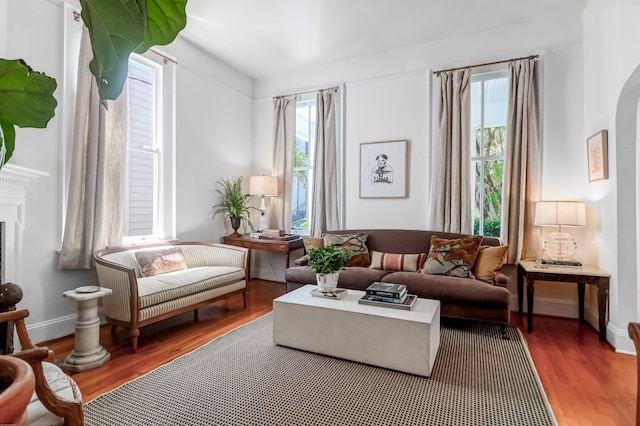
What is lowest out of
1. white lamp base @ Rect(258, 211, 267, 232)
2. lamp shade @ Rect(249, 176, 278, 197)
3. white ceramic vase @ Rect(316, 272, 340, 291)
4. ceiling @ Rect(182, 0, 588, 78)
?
white ceramic vase @ Rect(316, 272, 340, 291)

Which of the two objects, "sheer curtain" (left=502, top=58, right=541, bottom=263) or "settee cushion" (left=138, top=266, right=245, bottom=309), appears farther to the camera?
"sheer curtain" (left=502, top=58, right=541, bottom=263)

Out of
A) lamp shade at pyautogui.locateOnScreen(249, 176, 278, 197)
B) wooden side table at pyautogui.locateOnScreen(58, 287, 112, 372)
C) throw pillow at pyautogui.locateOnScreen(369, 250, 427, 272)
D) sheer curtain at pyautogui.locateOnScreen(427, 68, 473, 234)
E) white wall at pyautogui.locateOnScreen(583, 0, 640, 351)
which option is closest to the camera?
wooden side table at pyautogui.locateOnScreen(58, 287, 112, 372)

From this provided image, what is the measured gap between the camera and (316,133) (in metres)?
4.50

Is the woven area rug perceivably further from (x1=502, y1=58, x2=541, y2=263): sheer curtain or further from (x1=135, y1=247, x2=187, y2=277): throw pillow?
(x1=502, y1=58, x2=541, y2=263): sheer curtain

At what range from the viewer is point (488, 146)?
3748 millimetres

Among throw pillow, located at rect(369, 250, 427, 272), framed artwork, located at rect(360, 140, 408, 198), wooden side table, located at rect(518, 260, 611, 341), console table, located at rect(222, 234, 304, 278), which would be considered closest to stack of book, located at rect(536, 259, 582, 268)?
wooden side table, located at rect(518, 260, 611, 341)

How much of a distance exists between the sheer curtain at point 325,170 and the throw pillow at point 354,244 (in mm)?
531

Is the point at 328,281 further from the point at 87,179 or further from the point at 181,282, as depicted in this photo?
the point at 87,179

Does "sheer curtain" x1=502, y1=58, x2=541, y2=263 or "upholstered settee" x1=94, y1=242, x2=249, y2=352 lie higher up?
"sheer curtain" x1=502, y1=58, x2=541, y2=263

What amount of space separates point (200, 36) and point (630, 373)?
4983 mm

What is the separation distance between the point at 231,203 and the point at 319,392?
10.1 feet

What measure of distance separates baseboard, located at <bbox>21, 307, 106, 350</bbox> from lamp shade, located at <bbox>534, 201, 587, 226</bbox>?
4280 millimetres

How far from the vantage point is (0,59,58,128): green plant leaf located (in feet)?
2.12

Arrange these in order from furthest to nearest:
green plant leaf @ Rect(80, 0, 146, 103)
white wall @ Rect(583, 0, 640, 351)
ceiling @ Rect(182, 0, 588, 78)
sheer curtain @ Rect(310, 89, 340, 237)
Result: sheer curtain @ Rect(310, 89, 340, 237) < ceiling @ Rect(182, 0, 588, 78) < white wall @ Rect(583, 0, 640, 351) < green plant leaf @ Rect(80, 0, 146, 103)
